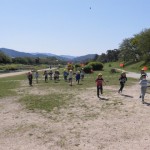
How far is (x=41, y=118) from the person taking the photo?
48.6 feet

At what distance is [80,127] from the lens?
500 inches

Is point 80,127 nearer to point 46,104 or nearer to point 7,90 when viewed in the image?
point 46,104

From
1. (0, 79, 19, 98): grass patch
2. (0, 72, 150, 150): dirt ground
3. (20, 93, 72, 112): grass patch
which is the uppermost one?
(0, 72, 150, 150): dirt ground

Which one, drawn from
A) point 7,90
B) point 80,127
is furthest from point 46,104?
point 7,90

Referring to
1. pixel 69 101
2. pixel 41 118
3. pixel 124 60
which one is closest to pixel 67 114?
pixel 41 118

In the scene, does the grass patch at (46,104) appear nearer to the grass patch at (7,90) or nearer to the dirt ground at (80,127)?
the dirt ground at (80,127)

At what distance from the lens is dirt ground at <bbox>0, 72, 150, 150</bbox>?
1047cm

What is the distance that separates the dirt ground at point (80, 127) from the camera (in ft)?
34.4

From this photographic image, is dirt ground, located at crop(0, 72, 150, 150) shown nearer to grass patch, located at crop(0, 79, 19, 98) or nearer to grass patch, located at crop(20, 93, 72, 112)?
grass patch, located at crop(20, 93, 72, 112)

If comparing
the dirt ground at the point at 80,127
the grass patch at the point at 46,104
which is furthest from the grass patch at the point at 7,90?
the dirt ground at the point at 80,127

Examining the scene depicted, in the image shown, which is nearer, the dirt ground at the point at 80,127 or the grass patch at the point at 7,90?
the dirt ground at the point at 80,127

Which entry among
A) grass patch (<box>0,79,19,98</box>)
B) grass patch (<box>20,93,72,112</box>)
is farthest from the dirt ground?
grass patch (<box>0,79,19,98</box>)

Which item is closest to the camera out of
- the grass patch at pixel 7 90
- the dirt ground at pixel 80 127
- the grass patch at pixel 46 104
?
the dirt ground at pixel 80 127

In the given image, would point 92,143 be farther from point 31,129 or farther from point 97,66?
point 97,66
